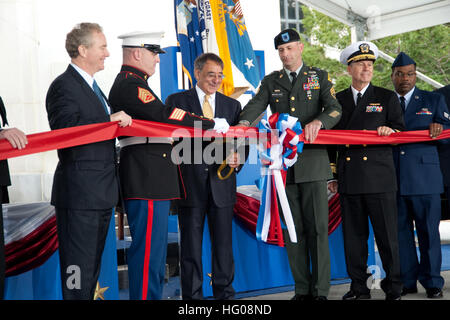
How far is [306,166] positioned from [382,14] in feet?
12.1


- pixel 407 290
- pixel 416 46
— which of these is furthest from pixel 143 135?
pixel 416 46

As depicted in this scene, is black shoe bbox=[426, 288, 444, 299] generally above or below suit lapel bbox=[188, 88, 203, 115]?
below

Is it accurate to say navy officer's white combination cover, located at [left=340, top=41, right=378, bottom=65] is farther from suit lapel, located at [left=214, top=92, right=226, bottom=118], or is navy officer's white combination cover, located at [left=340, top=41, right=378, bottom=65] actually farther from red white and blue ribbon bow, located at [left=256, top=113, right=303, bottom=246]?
suit lapel, located at [left=214, top=92, right=226, bottom=118]

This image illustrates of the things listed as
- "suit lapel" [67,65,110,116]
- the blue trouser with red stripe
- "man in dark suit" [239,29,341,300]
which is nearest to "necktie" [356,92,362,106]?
"man in dark suit" [239,29,341,300]

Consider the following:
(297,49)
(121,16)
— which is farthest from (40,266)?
(121,16)

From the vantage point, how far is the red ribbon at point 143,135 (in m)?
2.55

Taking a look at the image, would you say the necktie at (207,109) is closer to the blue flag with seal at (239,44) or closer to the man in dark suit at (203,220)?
the man in dark suit at (203,220)

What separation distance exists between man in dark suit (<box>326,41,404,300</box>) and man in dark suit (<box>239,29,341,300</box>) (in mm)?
→ 195

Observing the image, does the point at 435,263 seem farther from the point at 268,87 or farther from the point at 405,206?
the point at 268,87

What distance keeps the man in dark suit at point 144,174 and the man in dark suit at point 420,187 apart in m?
1.72

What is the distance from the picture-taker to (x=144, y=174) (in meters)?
2.84

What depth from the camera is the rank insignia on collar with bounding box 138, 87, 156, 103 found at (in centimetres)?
283

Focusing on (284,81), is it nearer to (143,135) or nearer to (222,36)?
(143,135)
